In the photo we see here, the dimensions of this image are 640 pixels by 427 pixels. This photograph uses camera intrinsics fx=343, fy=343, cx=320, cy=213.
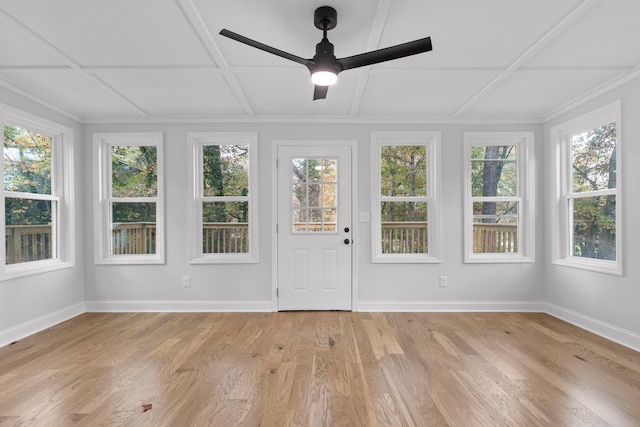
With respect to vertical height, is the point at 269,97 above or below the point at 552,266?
above

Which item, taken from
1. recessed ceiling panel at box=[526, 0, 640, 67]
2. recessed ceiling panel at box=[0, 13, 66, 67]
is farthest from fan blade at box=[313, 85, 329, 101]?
recessed ceiling panel at box=[0, 13, 66, 67]

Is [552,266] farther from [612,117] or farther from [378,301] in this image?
[378,301]

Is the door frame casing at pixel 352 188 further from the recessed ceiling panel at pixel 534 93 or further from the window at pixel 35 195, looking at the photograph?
the window at pixel 35 195

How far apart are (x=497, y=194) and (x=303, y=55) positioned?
3.03 meters

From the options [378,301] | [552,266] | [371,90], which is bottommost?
[378,301]

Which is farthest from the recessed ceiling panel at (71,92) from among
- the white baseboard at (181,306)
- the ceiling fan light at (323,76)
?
the white baseboard at (181,306)

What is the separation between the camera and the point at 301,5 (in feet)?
6.56

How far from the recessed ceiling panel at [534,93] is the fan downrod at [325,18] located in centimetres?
184

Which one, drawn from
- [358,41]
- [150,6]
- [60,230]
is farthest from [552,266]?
[60,230]

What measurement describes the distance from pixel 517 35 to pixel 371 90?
4.27ft

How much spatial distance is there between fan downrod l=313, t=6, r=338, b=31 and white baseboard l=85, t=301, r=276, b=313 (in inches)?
123

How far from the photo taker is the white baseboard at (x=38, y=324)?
3162 millimetres

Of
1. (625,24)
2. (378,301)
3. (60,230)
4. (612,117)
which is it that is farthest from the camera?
(378,301)

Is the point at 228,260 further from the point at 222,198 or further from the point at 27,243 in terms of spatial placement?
the point at 27,243
